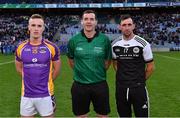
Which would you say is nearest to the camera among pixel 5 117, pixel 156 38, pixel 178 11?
pixel 5 117

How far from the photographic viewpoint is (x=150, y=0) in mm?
50344

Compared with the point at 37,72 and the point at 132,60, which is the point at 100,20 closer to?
the point at 132,60

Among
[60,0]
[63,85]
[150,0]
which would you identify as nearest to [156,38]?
[150,0]

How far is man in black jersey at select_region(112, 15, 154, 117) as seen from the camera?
6320 mm

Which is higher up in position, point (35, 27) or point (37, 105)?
point (35, 27)

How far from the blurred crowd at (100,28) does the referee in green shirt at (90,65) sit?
117ft

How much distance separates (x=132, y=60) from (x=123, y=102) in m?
0.71

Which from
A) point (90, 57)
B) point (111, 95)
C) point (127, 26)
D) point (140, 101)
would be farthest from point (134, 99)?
point (111, 95)

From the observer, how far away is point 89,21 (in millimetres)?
6199

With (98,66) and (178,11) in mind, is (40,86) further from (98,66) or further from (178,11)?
(178,11)

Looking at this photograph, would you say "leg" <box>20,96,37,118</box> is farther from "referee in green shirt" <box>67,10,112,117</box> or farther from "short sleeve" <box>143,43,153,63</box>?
"short sleeve" <box>143,43,153,63</box>

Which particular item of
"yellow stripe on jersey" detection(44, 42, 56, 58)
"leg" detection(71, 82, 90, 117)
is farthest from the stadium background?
"yellow stripe on jersey" detection(44, 42, 56, 58)

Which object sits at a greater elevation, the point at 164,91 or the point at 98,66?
the point at 98,66

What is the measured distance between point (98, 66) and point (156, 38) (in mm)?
40833
